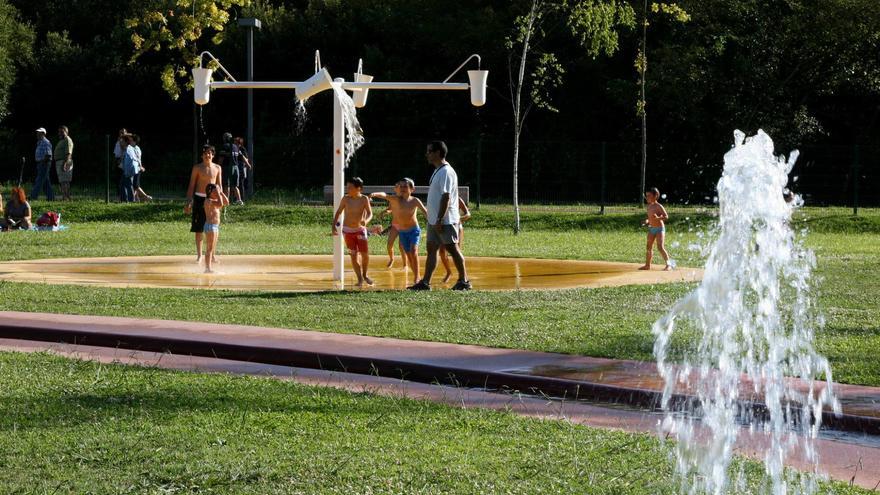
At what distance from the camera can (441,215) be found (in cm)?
1616

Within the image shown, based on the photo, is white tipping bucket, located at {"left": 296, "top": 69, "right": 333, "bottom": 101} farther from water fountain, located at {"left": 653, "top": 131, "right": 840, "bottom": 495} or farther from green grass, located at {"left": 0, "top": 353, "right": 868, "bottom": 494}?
green grass, located at {"left": 0, "top": 353, "right": 868, "bottom": 494}

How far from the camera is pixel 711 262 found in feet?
24.5

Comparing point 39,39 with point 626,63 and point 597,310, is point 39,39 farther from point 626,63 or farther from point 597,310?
point 597,310

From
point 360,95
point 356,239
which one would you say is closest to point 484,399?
point 356,239

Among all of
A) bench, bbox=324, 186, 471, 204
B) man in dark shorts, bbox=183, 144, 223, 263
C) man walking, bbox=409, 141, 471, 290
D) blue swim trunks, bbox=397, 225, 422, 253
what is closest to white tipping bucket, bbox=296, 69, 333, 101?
Answer: man walking, bbox=409, 141, 471, 290

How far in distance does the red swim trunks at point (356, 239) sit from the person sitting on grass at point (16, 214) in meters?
12.4

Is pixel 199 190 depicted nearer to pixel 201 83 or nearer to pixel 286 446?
pixel 201 83

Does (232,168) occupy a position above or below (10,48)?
below

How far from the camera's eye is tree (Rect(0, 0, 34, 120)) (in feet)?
160

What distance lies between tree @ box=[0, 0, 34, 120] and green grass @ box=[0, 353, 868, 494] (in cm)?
4169

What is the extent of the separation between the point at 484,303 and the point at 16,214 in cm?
1562

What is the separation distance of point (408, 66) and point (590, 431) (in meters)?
38.8

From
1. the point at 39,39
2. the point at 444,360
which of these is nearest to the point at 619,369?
the point at 444,360

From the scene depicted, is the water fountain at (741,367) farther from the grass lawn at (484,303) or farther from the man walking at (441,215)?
the man walking at (441,215)
